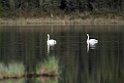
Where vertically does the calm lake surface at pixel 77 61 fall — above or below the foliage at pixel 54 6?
below

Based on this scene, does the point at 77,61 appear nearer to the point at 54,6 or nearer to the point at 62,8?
the point at 54,6

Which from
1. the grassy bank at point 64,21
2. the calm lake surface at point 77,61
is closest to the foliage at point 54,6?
the grassy bank at point 64,21

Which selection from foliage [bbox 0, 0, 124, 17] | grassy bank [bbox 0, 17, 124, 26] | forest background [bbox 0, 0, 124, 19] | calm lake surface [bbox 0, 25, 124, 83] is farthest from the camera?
foliage [bbox 0, 0, 124, 17]

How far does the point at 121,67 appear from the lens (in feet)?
75.3

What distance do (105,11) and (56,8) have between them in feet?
25.7

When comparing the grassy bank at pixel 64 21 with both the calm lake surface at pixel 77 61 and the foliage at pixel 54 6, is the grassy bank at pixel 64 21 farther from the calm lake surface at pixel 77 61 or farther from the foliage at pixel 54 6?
the calm lake surface at pixel 77 61

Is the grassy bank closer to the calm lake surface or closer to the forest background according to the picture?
the forest background

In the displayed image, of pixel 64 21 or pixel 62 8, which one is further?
pixel 62 8

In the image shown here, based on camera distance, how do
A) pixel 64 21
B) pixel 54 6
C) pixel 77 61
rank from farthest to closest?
1. pixel 54 6
2. pixel 64 21
3. pixel 77 61

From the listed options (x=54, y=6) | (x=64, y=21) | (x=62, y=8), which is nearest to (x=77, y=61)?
(x=64, y=21)

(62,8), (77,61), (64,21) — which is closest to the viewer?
(77,61)

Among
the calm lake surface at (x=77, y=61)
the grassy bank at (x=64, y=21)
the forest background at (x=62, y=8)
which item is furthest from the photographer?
the forest background at (x=62, y=8)

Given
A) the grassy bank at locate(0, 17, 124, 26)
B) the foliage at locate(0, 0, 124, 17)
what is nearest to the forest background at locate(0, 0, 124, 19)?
the foliage at locate(0, 0, 124, 17)

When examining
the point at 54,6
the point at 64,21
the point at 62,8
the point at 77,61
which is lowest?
the point at 77,61
